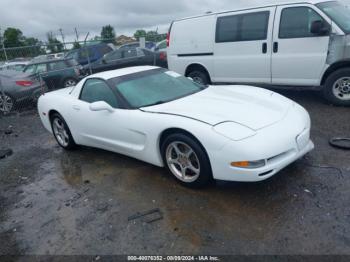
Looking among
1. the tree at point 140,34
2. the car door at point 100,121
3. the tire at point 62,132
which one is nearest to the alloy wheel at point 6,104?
the tire at point 62,132

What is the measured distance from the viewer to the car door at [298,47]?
18.9 feet

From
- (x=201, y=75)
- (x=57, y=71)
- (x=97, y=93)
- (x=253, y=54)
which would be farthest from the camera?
(x=57, y=71)

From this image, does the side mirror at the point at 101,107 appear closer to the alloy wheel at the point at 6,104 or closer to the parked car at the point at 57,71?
the alloy wheel at the point at 6,104

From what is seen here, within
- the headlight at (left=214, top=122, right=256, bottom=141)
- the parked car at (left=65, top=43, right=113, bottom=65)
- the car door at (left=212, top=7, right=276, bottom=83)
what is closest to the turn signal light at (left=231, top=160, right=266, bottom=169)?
the headlight at (left=214, top=122, right=256, bottom=141)

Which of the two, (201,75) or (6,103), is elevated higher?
(201,75)

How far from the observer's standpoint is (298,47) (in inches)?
235

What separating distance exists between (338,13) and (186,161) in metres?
4.37

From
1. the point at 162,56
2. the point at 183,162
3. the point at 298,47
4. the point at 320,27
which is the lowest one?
the point at 183,162

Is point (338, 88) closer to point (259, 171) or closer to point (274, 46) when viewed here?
point (274, 46)

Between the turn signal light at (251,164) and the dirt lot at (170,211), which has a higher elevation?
the turn signal light at (251,164)

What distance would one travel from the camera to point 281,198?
321 cm

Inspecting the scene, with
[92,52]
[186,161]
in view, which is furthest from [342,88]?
[92,52]

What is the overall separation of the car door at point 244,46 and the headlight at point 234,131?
12.1ft

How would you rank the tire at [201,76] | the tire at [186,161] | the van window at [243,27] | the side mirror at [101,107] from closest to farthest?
the tire at [186,161] < the side mirror at [101,107] < the van window at [243,27] < the tire at [201,76]
